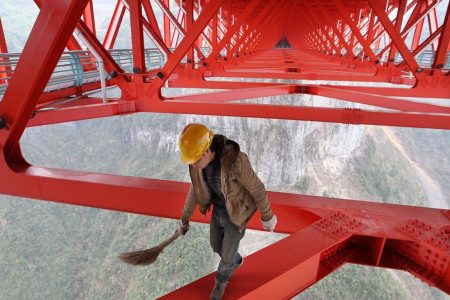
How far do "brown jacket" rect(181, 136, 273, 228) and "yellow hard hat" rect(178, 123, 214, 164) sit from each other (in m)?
0.13

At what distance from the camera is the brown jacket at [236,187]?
1.62 m

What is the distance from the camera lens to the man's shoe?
1.70 m

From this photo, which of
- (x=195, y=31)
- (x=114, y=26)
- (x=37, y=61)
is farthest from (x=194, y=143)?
(x=114, y=26)

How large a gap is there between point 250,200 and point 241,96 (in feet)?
14.9

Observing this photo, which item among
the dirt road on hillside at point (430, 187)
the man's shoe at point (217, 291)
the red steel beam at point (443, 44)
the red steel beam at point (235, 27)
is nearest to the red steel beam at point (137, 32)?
the red steel beam at point (235, 27)

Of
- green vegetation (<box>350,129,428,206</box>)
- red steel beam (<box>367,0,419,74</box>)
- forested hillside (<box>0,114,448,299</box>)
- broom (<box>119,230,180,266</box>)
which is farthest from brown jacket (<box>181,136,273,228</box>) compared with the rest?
green vegetation (<box>350,129,428,206</box>)

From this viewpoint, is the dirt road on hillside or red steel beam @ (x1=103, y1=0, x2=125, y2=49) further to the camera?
the dirt road on hillside

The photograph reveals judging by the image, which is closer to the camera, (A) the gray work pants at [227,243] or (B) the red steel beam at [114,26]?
(A) the gray work pants at [227,243]

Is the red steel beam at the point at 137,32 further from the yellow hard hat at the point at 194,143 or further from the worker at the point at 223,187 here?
the yellow hard hat at the point at 194,143

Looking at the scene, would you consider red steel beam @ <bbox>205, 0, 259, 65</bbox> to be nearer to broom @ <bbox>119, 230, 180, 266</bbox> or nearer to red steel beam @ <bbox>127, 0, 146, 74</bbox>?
red steel beam @ <bbox>127, 0, 146, 74</bbox>

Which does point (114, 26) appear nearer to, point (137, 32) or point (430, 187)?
point (137, 32)

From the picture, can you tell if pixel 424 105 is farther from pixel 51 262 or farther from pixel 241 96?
pixel 51 262

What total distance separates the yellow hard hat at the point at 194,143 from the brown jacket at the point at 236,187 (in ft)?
0.44

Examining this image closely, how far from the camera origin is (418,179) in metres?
34.0
